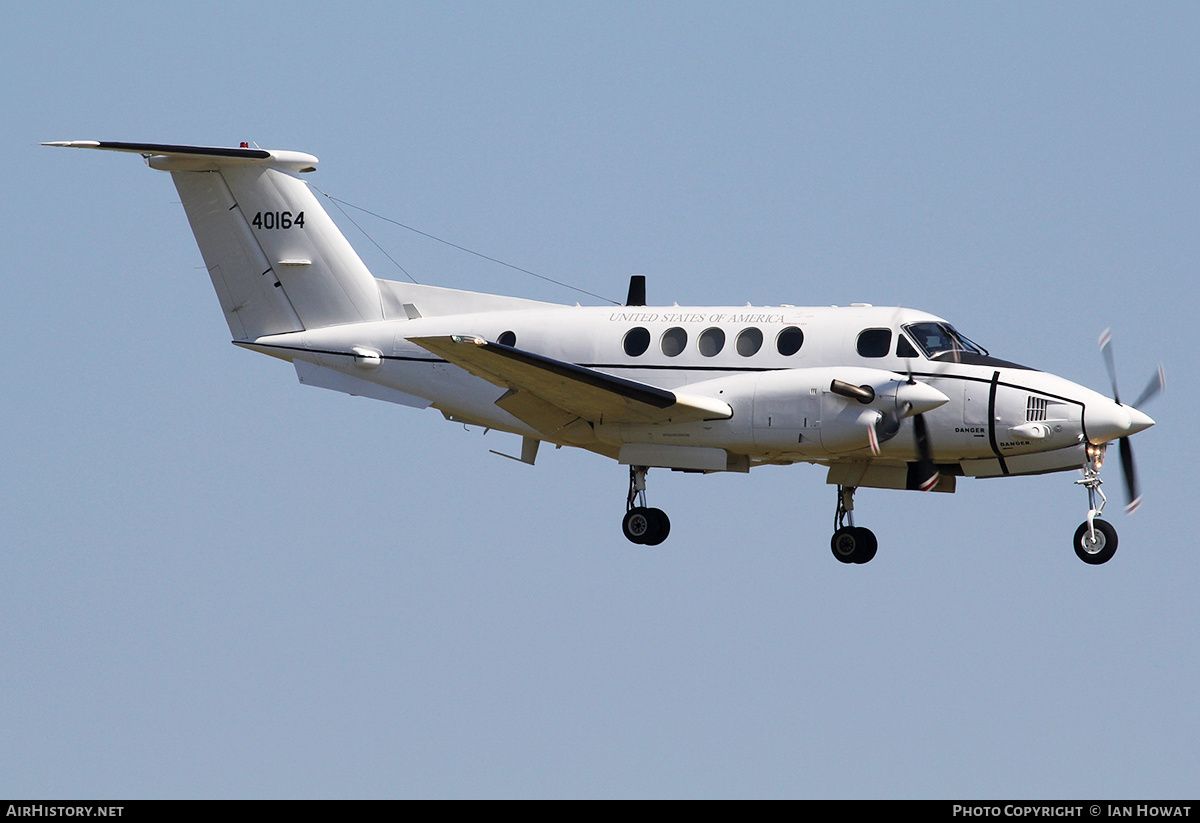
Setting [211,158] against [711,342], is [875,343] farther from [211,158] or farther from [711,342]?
[211,158]

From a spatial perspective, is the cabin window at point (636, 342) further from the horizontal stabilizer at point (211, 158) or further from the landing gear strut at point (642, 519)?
the horizontal stabilizer at point (211, 158)

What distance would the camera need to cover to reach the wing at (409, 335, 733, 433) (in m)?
21.7

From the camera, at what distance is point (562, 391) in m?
22.7

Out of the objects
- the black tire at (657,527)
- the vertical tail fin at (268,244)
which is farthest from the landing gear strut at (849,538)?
the vertical tail fin at (268,244)

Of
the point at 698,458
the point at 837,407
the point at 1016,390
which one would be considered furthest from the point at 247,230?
the point at 1016,390

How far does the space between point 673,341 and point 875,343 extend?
297 cm

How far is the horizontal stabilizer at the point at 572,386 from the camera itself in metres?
21.7

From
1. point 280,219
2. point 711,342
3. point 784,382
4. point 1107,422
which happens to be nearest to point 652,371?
point 711,342

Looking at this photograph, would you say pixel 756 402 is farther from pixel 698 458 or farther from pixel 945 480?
pixel 945 480

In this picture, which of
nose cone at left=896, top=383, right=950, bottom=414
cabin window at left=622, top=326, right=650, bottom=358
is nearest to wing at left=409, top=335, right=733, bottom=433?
cabin window at left=622, top=326, right=650, bottom=358

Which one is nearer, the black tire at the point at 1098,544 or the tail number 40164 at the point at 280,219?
the black tire at the point at 1098,544

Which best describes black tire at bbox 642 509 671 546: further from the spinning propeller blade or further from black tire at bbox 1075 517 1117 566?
black tire at bbox 1075 517 1117 566

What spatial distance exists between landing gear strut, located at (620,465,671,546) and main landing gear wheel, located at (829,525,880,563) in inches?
106

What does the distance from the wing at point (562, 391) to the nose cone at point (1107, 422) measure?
15.7 feet
